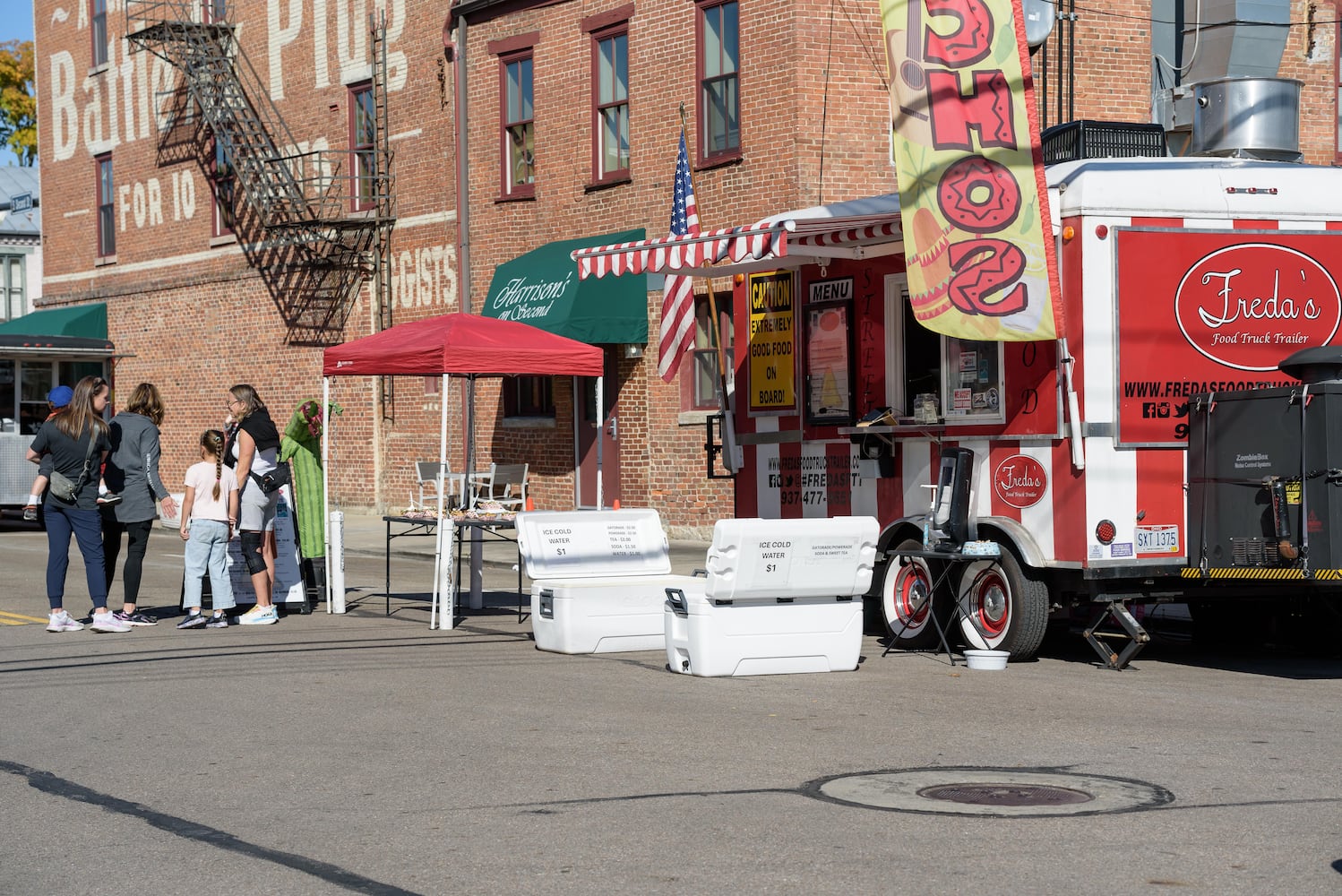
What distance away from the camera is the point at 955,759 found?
7789mm

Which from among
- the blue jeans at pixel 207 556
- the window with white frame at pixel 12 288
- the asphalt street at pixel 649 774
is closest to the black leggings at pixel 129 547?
the blue jeans at pixel 207 556

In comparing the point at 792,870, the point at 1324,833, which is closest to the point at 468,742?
the point at 792,870

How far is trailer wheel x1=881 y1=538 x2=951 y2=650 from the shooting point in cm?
1203

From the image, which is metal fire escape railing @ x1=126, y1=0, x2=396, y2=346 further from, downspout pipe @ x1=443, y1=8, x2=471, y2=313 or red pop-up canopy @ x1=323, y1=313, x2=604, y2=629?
red pop-up canopy @ x1=323, y1=313, x2=604, y2=629

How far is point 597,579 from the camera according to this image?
40.9 feet

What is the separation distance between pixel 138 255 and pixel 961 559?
1083 inches

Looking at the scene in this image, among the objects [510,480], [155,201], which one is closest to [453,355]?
[510,480]

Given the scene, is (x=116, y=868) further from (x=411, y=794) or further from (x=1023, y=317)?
(x=1023, y=317)

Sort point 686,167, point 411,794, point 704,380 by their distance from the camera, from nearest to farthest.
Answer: point 411,794, point 686,167, point 704,380

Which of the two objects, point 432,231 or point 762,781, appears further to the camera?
point 432,231

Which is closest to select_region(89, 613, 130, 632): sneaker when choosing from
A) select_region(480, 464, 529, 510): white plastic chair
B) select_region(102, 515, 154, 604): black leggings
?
select_region(102, 515, 154, 604): black leggings

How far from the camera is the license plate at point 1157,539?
1109 centimetres

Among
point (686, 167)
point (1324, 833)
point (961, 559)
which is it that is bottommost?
point (1324, 833)

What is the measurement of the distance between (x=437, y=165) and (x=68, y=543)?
1502 centimetres
